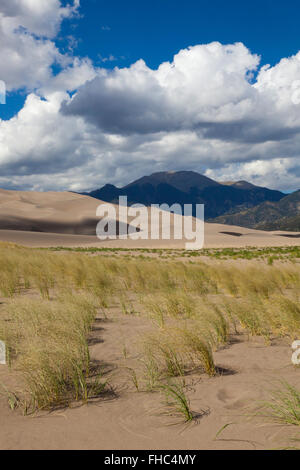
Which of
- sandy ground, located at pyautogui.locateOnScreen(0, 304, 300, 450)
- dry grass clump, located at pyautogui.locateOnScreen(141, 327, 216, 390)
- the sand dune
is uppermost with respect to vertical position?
the sand dune

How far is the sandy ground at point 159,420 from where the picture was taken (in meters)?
2.76

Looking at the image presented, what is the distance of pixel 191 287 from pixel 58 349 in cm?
713

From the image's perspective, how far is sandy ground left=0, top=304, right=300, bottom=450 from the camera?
9.07ft

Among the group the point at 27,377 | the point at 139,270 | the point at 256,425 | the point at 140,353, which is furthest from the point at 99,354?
the point at 139,270

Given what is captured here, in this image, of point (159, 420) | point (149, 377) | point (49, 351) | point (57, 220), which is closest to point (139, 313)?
point (149, 377)

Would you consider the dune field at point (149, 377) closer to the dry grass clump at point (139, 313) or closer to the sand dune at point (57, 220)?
the dry grass clump at point (139, 313)

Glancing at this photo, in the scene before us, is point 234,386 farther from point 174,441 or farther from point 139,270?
point 139,270

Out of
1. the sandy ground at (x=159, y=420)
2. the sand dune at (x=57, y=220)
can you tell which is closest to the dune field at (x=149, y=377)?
the sandy ground at (x=159, y=420)

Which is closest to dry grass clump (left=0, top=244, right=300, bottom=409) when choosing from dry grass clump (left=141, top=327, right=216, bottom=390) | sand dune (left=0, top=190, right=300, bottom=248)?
dry grass clump (left=141, top=327, right=216, bottom=390)

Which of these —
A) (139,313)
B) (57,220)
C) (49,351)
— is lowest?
(139,313)

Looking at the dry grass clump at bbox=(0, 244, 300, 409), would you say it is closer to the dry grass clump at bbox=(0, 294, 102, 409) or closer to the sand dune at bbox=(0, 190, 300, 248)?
the dry grass clump at bbox=(0, 294, 102, 409)

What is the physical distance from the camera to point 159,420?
10.3 feet

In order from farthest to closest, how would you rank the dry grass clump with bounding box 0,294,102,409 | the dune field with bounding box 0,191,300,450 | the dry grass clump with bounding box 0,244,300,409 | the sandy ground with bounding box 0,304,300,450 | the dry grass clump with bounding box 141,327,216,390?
the dry grass clump with bounding box 141,327,216,390 < the dry grass clump with bounding box 0,244,300,409 < the dry grass clump with bounding box 0,294,102,409 < the dune field with bounding box 0,191,300,450 < the sandy ground with bounding box 0,304,300,450

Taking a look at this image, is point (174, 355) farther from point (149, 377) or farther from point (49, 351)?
point (49, 351)
